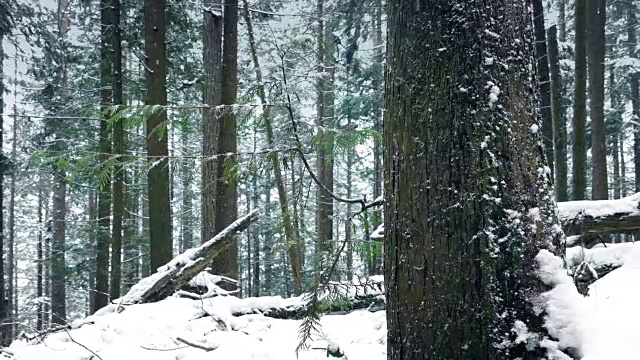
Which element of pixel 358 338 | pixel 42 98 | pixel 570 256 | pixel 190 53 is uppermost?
pixel 190 53

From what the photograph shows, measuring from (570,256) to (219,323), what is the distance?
3.27 m

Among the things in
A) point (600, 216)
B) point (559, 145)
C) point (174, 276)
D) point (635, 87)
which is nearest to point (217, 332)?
point (174, 276)

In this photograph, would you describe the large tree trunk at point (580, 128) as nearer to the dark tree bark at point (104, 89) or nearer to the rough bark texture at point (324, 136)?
the rough bark texture at point (324, 136)

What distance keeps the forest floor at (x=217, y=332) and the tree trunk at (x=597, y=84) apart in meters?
7.20

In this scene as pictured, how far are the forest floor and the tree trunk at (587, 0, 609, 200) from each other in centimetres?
720

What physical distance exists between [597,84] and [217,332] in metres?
10.2

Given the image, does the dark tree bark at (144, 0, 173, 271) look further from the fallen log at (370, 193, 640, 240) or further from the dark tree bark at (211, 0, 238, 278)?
the fallen log at (370, 193, 640, 240)

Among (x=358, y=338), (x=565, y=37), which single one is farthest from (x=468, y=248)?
(x=565, y=37)

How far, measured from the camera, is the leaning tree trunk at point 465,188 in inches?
62.8

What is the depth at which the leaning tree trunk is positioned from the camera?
160 centimetres

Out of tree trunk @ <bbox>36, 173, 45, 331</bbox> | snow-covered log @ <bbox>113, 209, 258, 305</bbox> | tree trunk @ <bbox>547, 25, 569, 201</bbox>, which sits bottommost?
tree trunk @ <bbox>36, 173, 45, 331</bbox>

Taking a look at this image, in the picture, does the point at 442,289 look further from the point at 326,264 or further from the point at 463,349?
the point at 326,264

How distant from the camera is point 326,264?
7.98 ft

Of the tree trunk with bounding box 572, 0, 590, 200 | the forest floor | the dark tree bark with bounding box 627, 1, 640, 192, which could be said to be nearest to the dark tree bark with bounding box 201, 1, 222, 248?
the forest floor
